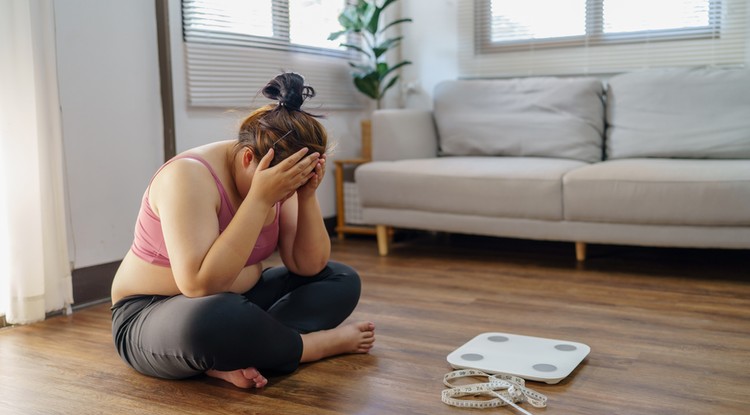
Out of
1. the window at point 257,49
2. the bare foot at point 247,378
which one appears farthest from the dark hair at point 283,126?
the window at point 257,49

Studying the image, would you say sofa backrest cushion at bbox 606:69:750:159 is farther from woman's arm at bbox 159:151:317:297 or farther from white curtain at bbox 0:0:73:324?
white curtain at bbox 0:0:73:324

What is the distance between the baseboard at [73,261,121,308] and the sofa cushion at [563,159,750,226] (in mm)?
1792

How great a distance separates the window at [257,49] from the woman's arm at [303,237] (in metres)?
0.99

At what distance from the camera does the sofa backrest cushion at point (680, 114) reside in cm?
326

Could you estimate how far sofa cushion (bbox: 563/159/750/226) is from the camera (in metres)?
2.75

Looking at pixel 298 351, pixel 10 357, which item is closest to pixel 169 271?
pixel 298 351

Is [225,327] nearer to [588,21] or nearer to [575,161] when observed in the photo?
[575,161]

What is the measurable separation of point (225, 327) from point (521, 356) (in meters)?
0.77

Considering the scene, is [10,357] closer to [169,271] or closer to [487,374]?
[169,271]

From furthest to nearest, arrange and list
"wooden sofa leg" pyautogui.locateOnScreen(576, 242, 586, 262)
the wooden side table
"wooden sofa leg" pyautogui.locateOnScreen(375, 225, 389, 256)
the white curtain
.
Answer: the wooden side table < "wooden sofa leg" pyautogui.locateOnScreen(375, 225, 389, 256) < "wooden sofa leg" pyautogui.locateOnScreen(576, 242, 586, 262) < the white curtain

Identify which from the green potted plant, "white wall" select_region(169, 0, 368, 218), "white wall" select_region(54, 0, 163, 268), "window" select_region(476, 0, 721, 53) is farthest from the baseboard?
"window" select_region(476, 0, 721, 53)

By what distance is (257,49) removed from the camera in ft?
11.6

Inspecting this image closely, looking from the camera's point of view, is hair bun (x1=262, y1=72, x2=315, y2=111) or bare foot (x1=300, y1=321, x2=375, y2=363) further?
bare foot (x1=300, y1=321, x2=375, y2=363)

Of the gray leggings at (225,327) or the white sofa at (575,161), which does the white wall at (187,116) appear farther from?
the gray leggings at (225,327)
